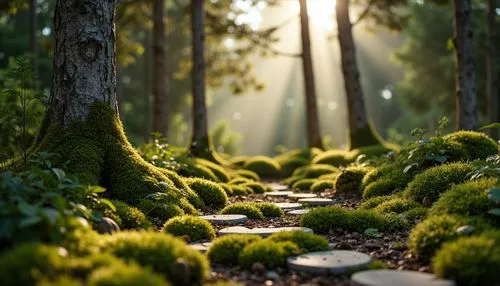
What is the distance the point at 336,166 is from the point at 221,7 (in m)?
8.05

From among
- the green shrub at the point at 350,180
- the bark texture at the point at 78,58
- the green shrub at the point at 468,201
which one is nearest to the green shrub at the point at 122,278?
the green shrub at the point at 468,201

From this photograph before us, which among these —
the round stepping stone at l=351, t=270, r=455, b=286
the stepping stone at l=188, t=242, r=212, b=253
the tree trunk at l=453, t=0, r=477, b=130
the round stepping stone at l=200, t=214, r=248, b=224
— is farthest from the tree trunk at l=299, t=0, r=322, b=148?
the round stepping stone at l=351, t=270, r=455, b=286

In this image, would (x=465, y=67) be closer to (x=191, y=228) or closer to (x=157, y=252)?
(x=191, y=228)

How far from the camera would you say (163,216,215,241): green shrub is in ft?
14.6

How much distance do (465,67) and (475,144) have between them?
3191mm

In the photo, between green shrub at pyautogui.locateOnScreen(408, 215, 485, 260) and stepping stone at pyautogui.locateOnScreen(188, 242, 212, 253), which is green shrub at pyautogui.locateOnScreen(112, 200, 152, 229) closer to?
stepping stone at pyautogui.locateOnScreen(188, 242, 212, 253)

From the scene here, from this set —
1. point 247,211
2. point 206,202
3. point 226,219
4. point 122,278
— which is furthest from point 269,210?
point 122,278

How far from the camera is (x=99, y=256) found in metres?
2.92

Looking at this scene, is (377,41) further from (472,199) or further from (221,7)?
(472,199)

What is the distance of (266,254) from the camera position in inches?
144

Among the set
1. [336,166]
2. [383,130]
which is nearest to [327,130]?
[383,130]

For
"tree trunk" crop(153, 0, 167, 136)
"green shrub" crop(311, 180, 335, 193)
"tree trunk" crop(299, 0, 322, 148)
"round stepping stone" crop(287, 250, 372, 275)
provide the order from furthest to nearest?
1. "tree trunk" crop(299, 0, 322, 148)
2. "tree trunk" crop(153, 0, 167, 136)
3. "green shrub" crop(311, 180, 335, 193)
4. "round stepping stone" crop(287, 250, 372, 275)

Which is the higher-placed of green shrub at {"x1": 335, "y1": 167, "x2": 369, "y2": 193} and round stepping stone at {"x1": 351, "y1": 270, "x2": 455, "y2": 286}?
round stepping stone at {"x1": 351, "y1": 270, "x2": 455, "y2": 286}

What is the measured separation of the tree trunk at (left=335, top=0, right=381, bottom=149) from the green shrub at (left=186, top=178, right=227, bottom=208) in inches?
266
